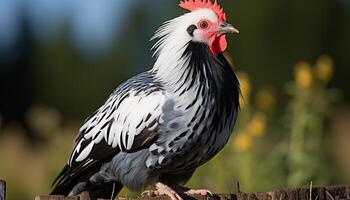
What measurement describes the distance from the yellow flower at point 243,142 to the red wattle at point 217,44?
1.88 m

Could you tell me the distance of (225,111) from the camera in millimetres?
5742

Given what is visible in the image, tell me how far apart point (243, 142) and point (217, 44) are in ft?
6.27

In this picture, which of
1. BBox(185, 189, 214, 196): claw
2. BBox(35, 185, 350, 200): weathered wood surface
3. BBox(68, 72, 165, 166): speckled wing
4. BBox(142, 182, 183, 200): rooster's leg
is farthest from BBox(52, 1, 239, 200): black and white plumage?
BBox(35, 185, 350, 200): weathered wood surface

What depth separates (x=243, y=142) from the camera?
25.3 feet

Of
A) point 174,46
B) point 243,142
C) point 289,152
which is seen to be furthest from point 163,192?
point 289,152

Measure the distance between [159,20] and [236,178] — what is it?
15.6 metres

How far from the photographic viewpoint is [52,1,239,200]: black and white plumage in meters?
5.67

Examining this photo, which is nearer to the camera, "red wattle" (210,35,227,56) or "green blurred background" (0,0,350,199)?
"red wattle" (210,35,227,56)

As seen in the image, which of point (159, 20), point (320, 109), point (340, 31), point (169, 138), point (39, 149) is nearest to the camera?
point (169, 138)

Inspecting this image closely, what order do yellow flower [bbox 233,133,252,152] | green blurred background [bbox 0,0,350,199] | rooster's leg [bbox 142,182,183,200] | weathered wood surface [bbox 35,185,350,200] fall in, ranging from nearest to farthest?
1. weathered wood surface [bbox 35,185,350,200]
2. rooster's leg [bbox 142,182,183,200]
3. yellow flower [bbox 233,133,252,152]
4. green blurred background [bbox 0,0,350,199]

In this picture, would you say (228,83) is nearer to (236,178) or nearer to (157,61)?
(157,61)

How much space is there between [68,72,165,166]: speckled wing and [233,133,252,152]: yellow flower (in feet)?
6.14

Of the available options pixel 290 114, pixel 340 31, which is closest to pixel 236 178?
pixel 290 114

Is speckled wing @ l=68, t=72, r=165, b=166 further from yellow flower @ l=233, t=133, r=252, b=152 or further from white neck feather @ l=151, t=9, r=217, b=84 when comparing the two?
yellow flower @ l=233, t=133, r=252, b=152
